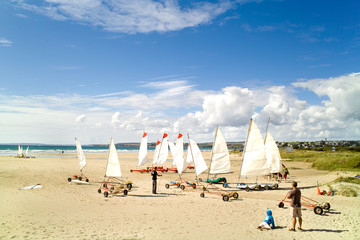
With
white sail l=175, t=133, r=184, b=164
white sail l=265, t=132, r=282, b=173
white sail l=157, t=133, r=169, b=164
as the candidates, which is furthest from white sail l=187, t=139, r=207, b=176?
white sail l=157, t=133, r=169, b=164

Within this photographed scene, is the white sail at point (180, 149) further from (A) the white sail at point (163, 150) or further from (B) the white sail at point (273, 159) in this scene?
(B) the white sail at point (273, 159)

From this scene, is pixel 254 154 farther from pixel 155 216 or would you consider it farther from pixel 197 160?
pixel 155 216

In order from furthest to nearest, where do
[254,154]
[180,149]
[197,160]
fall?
[180,149], [197,160], [254,154]

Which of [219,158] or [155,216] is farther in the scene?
[219,158]

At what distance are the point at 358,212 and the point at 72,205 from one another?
16.0 meters

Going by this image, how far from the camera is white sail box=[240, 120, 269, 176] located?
62.1 feet

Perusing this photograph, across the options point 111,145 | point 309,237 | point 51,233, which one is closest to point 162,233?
point 51,233

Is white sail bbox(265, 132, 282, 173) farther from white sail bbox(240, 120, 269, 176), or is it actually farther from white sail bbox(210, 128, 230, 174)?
white sail bbox(210, 128, 230, 174)

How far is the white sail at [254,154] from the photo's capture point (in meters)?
18.9

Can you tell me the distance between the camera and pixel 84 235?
29.7ft

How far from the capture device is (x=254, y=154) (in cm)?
1898

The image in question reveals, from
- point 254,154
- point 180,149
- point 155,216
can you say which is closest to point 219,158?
point 254,154

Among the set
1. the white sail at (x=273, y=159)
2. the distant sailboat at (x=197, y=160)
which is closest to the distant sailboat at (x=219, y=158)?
the distant sailboat at (x=197, y=160)

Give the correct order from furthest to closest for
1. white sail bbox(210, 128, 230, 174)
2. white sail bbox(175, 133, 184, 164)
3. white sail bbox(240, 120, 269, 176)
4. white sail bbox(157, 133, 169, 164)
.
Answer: white sail bbox(157, 133, 169, 164), white sail bbox(175, 133, 184, 164), white sail bbox(210, 128, 230, 174), white sail bbox(240, 120, 269, 176)
